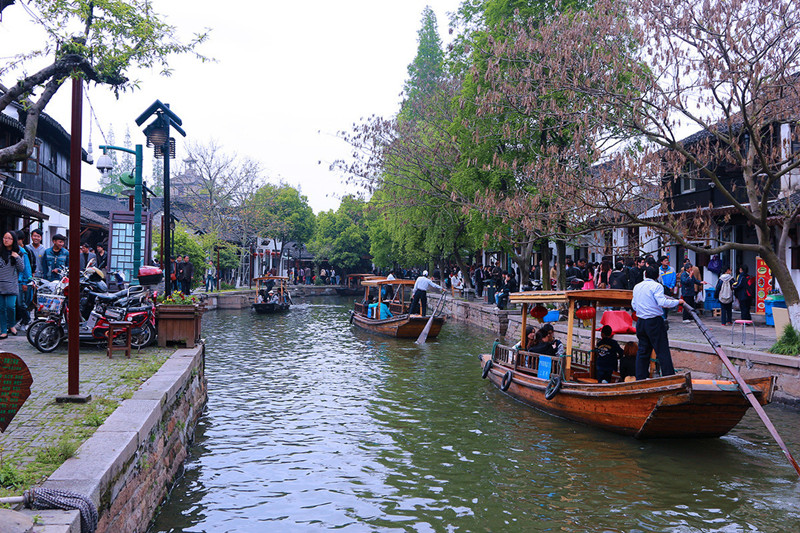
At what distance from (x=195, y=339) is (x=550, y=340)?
246 inches

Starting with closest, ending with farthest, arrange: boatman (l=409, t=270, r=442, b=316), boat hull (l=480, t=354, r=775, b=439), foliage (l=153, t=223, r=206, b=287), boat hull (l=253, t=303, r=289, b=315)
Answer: boat hull (l=480, t=354, r=775, b=439)
boatman (l=409, t=270, r=442, b=316)
foliage (l=153, t=223, r=206, b=287)
boat hull (l=253, t=303, r=289, b=315)

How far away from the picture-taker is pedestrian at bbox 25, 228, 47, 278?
12.2 meters

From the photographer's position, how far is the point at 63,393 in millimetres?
7105

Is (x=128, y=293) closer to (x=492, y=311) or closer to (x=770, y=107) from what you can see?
(x=770, y=107)

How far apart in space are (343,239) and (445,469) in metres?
52.3

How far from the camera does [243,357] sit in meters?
16.9

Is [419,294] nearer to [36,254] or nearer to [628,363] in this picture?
[36,254]

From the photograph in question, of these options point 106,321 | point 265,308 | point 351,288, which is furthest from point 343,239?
point 106,321

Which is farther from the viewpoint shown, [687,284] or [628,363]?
[687,284]

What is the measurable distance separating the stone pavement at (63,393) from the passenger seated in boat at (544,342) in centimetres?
633

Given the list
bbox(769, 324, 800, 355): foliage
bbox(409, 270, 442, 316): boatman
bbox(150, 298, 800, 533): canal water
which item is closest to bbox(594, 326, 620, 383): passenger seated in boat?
bbox(150, 298, 800, 533): canal water

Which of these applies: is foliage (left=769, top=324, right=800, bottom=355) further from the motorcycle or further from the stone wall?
the motorcycle

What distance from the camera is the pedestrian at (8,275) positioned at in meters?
10.8

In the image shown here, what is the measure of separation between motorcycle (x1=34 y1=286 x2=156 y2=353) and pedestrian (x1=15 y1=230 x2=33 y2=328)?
1.55 m
